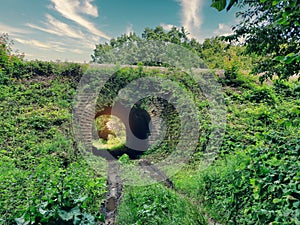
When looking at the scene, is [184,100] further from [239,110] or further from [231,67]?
[231,67]

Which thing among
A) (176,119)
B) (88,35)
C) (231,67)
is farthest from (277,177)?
(231,67)

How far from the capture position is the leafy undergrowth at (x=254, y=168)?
68.4 inches

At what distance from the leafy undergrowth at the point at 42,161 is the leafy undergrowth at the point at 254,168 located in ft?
4.35

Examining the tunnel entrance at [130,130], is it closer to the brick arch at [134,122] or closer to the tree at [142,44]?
the brick arch at [134,122]

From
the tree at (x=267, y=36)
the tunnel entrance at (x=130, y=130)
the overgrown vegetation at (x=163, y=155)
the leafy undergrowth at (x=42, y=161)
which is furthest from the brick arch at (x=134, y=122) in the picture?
the tree at (x=267, y=36)

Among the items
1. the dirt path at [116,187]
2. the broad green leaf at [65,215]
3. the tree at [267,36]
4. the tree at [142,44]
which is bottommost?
the dirt path at [116,187]

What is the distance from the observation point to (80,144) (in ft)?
20.7

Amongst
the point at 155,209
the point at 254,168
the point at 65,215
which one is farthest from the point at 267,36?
the point at 65,215

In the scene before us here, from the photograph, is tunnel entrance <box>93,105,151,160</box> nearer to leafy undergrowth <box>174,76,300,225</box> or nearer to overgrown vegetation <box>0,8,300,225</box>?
overgrown vegetation <box>0,8,300,225</box>

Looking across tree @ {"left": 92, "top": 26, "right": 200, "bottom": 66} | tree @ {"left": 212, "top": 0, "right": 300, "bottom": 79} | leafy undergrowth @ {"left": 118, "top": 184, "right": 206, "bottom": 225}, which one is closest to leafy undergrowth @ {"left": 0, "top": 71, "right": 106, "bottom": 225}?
leafy undergrowth @ {"left": 118, "top": 184, "right": 206, "bottom": 225}

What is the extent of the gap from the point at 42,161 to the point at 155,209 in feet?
7.78

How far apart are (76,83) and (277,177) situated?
7334mm

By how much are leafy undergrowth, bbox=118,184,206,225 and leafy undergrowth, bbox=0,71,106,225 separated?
0.49 metres

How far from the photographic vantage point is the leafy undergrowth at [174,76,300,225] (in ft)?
5.70
